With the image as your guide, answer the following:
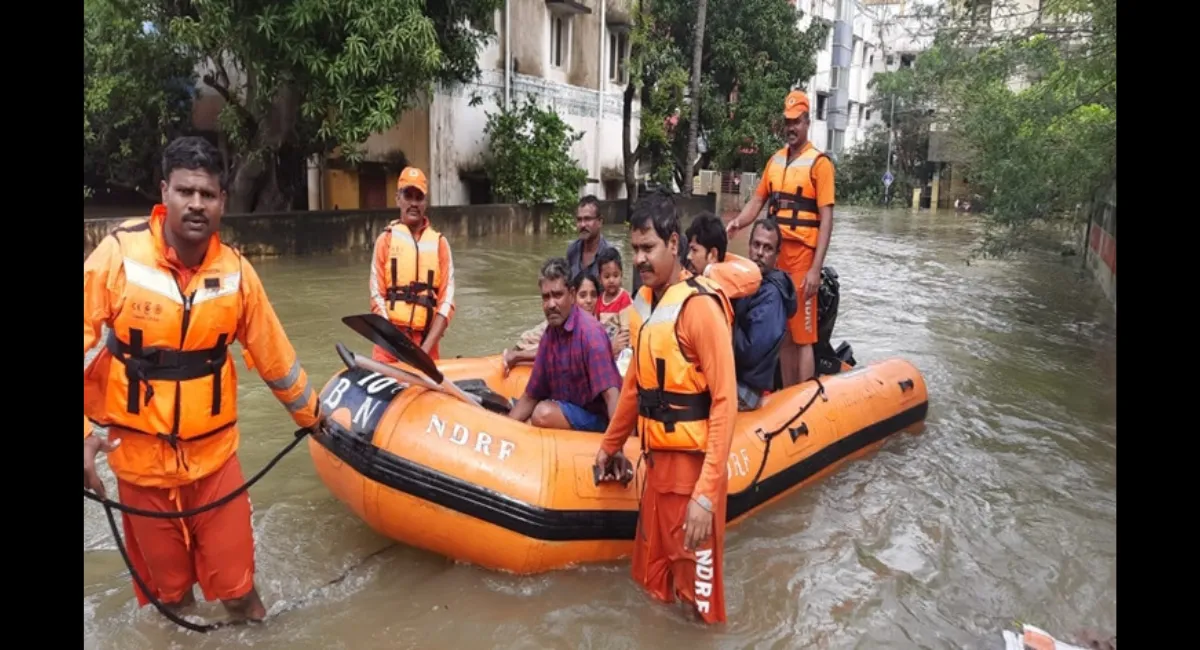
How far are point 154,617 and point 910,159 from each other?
114 feet

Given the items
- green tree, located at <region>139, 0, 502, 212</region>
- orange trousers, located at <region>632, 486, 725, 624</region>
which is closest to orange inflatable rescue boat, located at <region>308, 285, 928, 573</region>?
orange trousers, located at <region>632, 486, 725, 624</region>

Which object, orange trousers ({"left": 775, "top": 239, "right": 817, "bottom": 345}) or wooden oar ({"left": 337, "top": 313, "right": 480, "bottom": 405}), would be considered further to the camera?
orange trousers ({"left": 775, "top": 239, "right": 817, "bottom": 345})

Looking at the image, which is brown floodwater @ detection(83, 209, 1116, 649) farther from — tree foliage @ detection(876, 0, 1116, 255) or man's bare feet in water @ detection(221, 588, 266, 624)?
tree foliage @ detection(876, 0, 1116, 255)

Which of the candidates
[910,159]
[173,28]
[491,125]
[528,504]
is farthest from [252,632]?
[910,159]

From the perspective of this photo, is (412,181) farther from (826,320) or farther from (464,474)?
(826,320)

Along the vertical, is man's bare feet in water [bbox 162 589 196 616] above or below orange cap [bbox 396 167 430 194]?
below

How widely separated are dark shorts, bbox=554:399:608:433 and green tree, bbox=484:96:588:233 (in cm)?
1207

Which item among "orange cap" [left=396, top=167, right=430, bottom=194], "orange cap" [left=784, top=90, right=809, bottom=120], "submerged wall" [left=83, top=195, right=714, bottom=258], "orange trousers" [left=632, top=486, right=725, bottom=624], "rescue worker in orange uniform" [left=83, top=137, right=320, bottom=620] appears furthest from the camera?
"submerged wall" [left=83, top=195, right=714, bottom=258]

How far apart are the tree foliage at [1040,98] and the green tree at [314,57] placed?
5837mm

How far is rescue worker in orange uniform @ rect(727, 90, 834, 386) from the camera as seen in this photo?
194 inches

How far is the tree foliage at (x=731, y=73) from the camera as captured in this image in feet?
66.6

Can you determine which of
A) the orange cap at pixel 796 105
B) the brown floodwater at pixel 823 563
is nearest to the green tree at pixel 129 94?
the brown floodwater at pixel 823 563

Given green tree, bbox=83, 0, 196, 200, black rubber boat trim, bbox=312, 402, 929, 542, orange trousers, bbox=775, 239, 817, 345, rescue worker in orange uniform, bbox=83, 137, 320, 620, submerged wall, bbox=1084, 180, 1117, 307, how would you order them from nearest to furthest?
rescue worker in orange uniform, bbox=83, 137, 320, 620 → black rubber boat trim, bbox=312, 402, 929, 542 → orange trousers, bbox=775, 239, 817, 345 → submerged wall, bbox=1084, 180, 1117, 307 → green tree, bbox=83, 0, 196, 200
